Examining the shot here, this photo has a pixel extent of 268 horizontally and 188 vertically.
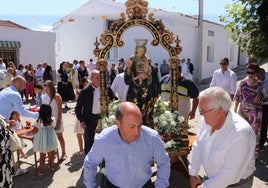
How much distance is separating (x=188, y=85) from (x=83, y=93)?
1878mm

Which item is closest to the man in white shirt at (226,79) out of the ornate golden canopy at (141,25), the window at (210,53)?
the ornate golden canopy at (141,25)

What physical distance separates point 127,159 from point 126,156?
3cm

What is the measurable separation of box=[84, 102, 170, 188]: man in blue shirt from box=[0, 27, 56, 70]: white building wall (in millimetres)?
17398

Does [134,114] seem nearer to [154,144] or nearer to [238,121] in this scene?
[154,144]

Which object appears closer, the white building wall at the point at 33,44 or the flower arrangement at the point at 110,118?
the flower arrangement at the point at 110,118

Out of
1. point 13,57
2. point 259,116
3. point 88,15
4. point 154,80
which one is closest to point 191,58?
point 88,15

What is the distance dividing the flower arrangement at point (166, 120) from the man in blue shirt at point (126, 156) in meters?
1.66

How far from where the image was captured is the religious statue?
17.0 feet

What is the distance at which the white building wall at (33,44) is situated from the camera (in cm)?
1953

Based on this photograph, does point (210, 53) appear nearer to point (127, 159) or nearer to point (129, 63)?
point (129, 63)

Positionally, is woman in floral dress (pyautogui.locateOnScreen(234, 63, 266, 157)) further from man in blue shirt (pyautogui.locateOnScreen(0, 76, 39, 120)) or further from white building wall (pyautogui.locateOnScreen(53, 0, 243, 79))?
white building wall (pyautogui.locateOnScreen(53, 0, 243, 79))

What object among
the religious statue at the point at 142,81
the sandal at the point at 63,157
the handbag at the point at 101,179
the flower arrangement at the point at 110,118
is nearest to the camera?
the handbag at the point at 101,179

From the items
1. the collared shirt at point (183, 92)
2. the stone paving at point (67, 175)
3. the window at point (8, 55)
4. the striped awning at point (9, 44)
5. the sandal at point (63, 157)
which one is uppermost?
the striped awning at point (9, 44)

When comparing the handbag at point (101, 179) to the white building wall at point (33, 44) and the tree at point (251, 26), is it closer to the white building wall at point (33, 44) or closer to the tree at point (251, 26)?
the tree at point (251, 26)
